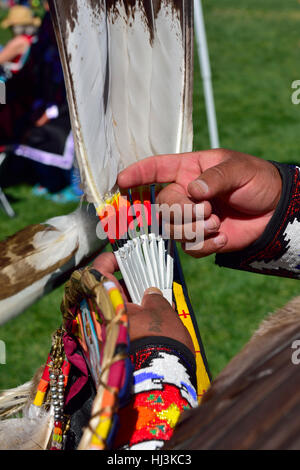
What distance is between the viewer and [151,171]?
3.55 feet

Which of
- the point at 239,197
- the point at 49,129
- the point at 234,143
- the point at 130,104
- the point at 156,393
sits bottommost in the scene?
the point at 234,143

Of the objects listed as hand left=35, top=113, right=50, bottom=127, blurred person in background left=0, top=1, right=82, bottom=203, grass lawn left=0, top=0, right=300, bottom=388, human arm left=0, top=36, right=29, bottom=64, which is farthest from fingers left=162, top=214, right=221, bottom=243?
human arm left=0, top=36, right=29, bottom=64

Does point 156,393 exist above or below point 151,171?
below

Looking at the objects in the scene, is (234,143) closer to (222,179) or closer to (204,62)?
(204,62)

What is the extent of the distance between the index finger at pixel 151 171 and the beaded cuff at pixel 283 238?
0.77 feet

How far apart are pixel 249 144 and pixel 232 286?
185cm

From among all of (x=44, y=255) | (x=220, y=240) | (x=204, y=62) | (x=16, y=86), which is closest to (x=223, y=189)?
(x=220, y=240)

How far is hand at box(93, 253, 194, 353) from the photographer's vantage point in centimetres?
83

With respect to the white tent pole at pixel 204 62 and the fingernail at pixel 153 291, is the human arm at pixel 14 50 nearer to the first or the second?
the white tent pole at pixel 204 62

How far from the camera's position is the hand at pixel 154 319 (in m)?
0.83

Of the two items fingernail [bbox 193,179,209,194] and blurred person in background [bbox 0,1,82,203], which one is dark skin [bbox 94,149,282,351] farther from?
blurred person in background [bbox 0,1,82,203]

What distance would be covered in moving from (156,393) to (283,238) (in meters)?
0.51

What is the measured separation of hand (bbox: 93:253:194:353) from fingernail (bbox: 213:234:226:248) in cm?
21

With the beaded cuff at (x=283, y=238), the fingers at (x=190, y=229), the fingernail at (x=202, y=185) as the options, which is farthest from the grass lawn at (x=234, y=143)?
the fingernail at (x=202, y=185)
